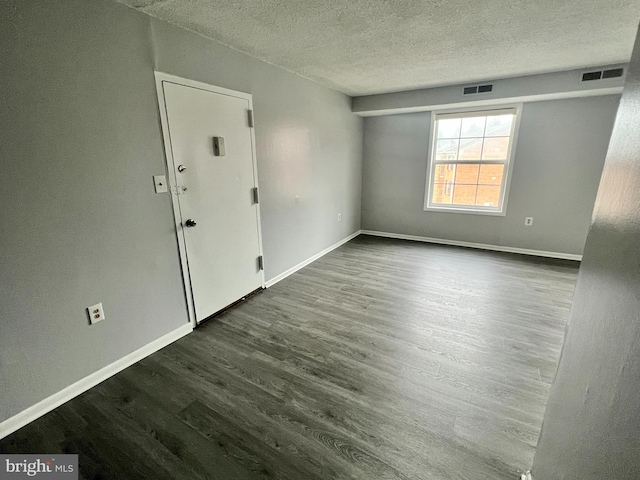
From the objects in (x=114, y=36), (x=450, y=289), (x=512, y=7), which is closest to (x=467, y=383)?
(x=450, y=289)

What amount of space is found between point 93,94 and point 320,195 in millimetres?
2725

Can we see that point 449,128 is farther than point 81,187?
Yes

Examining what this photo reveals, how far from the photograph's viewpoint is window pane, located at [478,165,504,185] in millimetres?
4176

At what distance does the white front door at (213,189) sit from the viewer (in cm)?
215

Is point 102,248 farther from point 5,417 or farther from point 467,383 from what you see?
point 467,383

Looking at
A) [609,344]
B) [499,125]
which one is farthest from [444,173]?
[609,344]

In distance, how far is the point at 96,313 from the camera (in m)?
1.80

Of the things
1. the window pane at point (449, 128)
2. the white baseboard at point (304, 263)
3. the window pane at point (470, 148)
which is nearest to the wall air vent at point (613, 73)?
the window pane at point (470, 148)

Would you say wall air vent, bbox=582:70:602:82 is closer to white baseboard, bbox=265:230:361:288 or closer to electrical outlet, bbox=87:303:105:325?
white baseboard, bbox=265:230:361:288

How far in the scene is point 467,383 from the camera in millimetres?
1803

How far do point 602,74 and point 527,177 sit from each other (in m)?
1.30

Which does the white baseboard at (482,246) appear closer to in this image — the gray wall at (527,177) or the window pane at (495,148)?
the gray wall at (527,177)

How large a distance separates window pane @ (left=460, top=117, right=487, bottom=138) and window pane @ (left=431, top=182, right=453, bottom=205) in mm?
778

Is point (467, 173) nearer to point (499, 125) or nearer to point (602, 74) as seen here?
point (499, 125)
